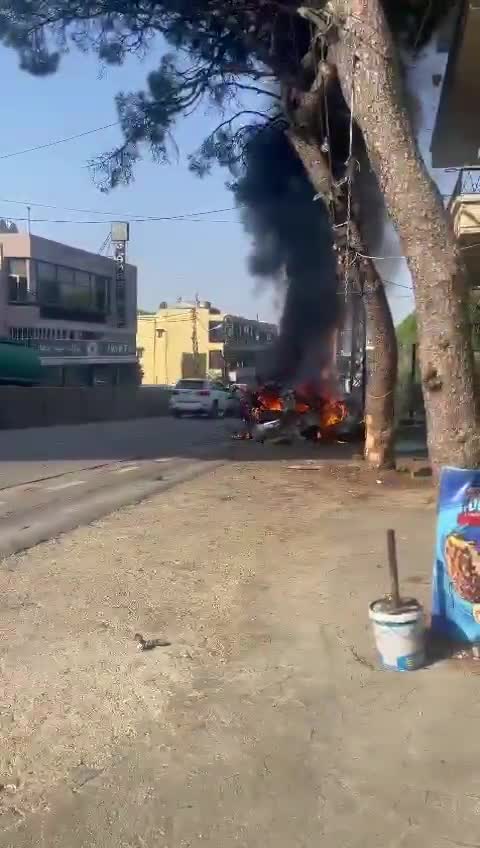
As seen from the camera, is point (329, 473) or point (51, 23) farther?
point (51, 23)

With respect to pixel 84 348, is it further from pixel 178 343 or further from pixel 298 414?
pixel 178 343

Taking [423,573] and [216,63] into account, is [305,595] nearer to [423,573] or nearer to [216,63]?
[423,573]

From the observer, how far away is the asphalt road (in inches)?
395

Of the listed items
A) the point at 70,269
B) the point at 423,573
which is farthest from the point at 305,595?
the point at 70,269

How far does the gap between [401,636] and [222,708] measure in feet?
3.51

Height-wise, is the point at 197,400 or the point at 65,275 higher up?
the point at 65,275

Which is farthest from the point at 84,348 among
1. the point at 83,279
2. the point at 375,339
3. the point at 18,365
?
the point at 375,339

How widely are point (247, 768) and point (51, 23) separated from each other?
14770mm

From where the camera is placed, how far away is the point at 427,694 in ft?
15.5

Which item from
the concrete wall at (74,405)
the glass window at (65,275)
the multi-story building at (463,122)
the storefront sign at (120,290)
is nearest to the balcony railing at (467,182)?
the multi-story building at (463,122)

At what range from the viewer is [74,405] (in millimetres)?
31953

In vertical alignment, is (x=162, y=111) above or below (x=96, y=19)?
below

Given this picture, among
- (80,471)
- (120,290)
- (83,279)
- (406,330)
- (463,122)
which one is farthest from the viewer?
(120,290)

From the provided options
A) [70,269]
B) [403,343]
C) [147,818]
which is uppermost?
[70,269]
